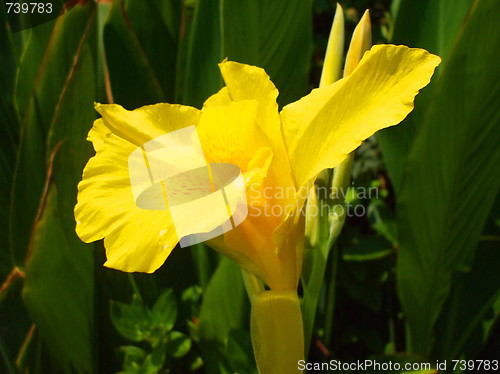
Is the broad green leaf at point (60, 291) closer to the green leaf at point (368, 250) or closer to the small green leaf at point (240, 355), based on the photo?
the small green leaf at point (240, 355)

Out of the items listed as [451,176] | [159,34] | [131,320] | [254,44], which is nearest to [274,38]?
[254,44]

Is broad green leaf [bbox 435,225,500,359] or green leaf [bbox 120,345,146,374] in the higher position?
green leaf [bbox 120,345,146,374]

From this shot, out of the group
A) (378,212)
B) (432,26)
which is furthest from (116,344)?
(432,26)

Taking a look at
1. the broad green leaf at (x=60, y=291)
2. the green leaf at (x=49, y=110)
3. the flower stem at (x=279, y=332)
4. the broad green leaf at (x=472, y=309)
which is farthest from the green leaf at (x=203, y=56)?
the broad green leaf at (x=472, y=309)

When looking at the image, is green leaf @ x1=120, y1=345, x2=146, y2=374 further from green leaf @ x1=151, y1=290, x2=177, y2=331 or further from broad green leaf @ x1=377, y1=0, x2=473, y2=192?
broad green leaf @ x1=377, y1=0, x2=473, y2=192

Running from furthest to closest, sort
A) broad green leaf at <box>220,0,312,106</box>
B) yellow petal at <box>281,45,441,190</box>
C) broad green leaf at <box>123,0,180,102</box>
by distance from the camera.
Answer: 1. broad green leaf at <box>123,0,180,102</box>
2. broad green leaf at <box>220,0,312,106</box>
3. yellow petal at <box>281,45,441,190</box>

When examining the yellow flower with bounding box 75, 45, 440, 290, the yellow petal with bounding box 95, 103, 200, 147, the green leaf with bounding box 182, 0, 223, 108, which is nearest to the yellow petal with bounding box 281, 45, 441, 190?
the yellow flower with bounding box 75, 45, 440, 290

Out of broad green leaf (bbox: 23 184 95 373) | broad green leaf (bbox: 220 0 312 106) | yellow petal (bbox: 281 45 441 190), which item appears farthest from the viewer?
broad green leaf (bbox: 220 0 312 106)
